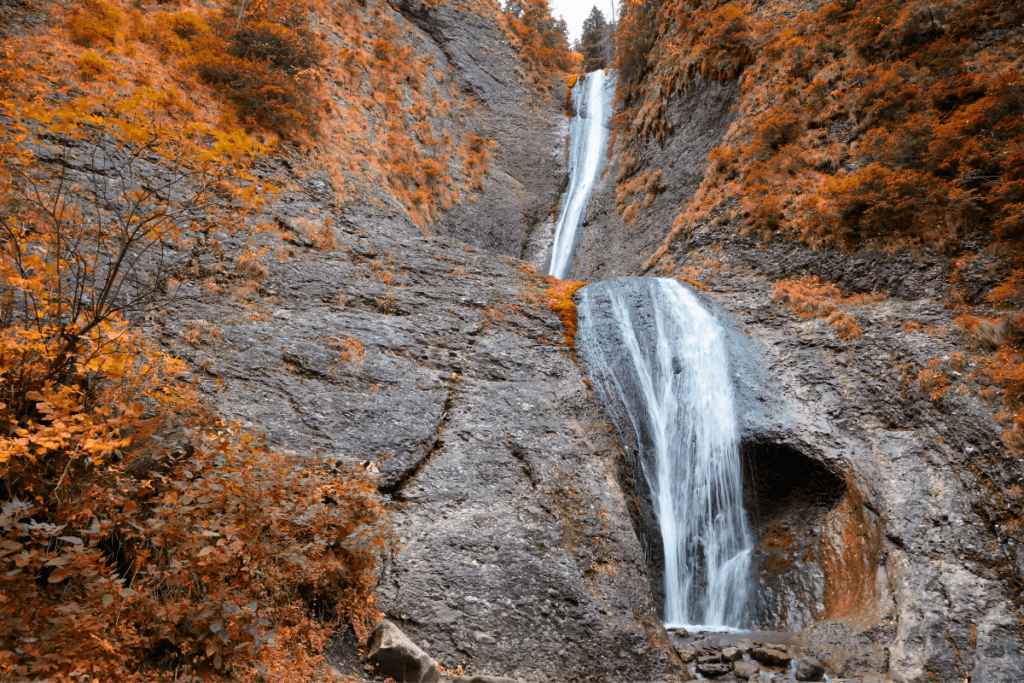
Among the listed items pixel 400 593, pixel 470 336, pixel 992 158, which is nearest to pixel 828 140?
pixel 992 158

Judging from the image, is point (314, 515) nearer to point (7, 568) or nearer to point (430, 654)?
point (430, 654)

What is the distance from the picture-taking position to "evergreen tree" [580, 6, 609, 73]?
3716cm

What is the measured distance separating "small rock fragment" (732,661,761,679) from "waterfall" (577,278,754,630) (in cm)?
152

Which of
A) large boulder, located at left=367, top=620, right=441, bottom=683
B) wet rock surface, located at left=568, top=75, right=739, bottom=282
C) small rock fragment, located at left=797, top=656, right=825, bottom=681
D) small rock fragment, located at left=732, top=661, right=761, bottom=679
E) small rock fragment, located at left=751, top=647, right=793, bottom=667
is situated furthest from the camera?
wet rock surface, located at left=568, top=75, right=739, bottom=282

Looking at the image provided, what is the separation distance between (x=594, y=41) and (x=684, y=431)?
38317 mm

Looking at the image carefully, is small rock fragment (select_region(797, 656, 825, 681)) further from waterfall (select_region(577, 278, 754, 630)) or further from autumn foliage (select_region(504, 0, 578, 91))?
autumn foliage (select_region(504, 0, 578, 91))

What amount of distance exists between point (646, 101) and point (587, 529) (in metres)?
20.7

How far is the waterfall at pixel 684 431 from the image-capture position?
838 cm

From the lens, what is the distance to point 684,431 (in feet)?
31.3

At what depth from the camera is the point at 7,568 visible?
3.54 m

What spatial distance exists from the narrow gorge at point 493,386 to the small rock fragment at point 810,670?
79 mm

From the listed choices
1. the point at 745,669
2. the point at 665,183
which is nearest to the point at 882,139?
the point at 665,183

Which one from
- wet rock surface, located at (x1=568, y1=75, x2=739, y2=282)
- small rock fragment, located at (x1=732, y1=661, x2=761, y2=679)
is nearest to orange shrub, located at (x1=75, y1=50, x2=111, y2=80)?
wet rock surface, located at (x1=568, y1=75, x2=739, y2=282)

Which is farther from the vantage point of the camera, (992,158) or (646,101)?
(646,101)
